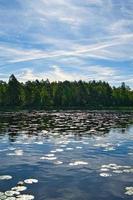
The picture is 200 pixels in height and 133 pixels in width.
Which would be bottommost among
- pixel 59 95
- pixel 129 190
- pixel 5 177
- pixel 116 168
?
Result: pixel 129 190

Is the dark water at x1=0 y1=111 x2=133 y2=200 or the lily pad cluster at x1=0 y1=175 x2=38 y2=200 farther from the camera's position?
the dark water at x1=0 y1=111 x2=133 y2=200

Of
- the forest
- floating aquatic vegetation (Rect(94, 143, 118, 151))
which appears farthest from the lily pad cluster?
the forest

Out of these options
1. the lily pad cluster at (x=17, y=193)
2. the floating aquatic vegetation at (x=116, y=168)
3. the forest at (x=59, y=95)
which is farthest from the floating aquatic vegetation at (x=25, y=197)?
the forest at (x=59, y=95)

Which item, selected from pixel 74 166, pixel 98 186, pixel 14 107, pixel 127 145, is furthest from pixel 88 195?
pixel 14 107

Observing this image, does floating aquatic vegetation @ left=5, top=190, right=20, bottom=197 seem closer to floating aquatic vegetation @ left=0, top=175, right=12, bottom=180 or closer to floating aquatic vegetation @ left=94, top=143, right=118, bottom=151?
floating aquatic vegetation @ left=0, top=175, right=12, bottom=180

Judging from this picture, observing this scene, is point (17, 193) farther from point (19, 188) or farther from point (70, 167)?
point (70, 167)

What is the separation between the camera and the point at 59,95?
162m

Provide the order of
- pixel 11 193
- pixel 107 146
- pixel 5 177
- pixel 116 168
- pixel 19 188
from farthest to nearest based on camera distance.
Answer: pixel 107 146, pixel 116 168, pixel 5 177, pixel 19 188, pixel 11 193

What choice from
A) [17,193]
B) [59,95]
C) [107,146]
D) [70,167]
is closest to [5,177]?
[17,193]

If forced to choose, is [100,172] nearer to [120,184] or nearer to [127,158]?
[120,184]

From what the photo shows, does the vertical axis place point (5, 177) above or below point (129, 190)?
above

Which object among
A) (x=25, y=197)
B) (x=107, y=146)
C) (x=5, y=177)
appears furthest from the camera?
(x=107, y=146)

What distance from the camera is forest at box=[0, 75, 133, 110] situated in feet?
458

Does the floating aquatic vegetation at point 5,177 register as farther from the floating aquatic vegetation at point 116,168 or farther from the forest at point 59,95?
the forest at point 59,95
